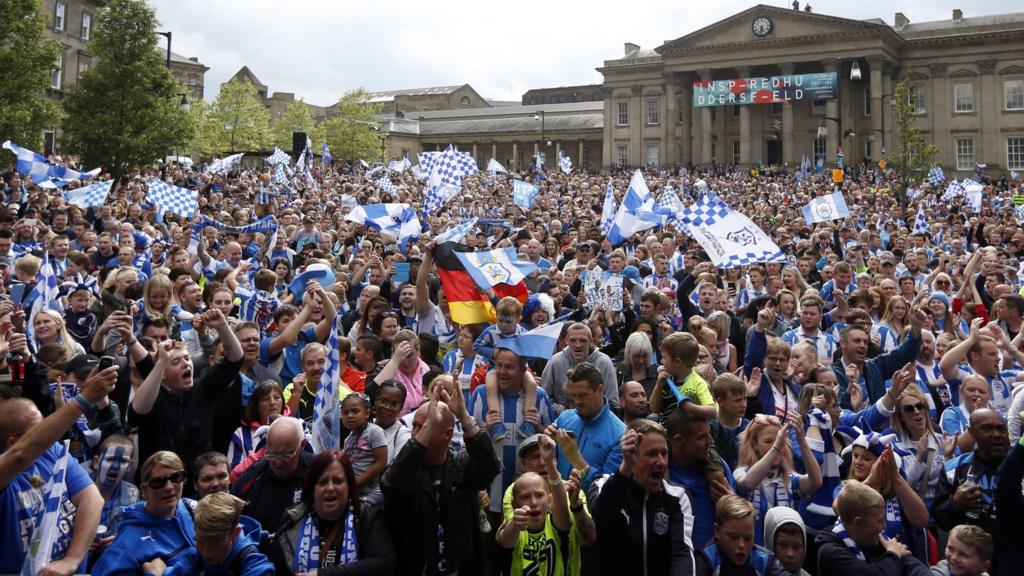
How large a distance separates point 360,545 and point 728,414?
2.76 m

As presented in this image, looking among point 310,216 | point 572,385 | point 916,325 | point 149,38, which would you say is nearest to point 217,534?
point 572,385

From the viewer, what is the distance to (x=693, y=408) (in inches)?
212

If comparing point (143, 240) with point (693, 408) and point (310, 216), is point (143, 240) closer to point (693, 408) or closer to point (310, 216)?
point (310, 216)

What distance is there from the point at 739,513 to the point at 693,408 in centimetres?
91

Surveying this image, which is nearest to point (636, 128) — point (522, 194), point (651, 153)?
point (651, 153)

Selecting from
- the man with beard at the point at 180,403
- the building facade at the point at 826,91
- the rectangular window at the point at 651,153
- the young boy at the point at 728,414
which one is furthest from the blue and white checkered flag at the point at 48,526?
the rectangular window at the point at 651,153

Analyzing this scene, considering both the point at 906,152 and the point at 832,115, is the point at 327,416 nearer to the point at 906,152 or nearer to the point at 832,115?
the point at 906,152

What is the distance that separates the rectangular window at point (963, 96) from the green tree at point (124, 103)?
183 feet

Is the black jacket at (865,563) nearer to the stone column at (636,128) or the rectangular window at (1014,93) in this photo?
the rectangular window at (1014,93)

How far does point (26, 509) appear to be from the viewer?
4.30 m

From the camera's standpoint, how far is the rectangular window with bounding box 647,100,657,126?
74.0 m

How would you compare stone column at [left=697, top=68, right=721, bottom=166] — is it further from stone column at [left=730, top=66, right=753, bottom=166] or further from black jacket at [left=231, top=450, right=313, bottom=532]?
black jacket at [left=231, top=450, right=313, bottom=532]

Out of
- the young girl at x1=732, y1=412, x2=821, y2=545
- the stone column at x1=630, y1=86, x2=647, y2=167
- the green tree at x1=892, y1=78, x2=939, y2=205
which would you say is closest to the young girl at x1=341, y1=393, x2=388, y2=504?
the young girl at x1=732, y1=412, x2=821, y2=545

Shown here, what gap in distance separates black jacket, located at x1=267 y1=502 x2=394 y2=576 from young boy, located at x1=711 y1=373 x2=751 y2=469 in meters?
2.46
